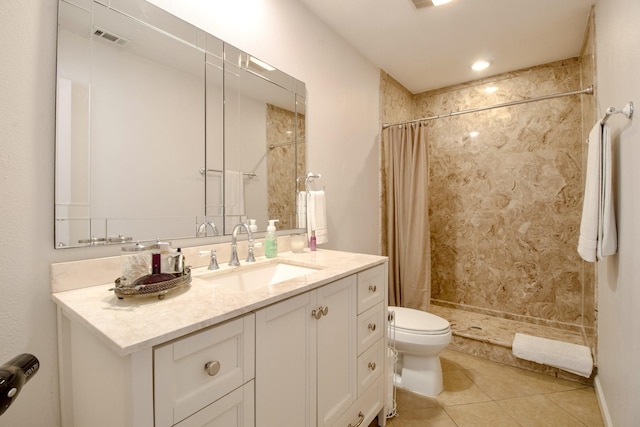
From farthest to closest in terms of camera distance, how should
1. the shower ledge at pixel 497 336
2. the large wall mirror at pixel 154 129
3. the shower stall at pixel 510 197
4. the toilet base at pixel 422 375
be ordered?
the shower stall at pixel 510 197 → the shower ledge at pixel 497 336 → the toilet base at pixel 422 375 → the large wall mirror at pixel 154 129

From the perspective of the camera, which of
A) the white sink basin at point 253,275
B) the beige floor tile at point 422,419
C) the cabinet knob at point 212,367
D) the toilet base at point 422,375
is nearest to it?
the cabinet knob at point 212,367

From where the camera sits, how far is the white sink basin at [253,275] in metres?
1.23

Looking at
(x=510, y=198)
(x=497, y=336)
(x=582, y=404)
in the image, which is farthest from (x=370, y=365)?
(x=510, y=198)

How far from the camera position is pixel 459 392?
1876 mm

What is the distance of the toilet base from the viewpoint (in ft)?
6.06

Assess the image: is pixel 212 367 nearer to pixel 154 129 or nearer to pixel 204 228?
pixel 204 228

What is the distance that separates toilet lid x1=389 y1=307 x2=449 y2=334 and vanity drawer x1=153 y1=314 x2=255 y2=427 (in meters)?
1.26

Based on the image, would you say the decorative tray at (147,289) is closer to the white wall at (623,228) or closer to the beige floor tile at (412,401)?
the beige floor tile at (412,401)

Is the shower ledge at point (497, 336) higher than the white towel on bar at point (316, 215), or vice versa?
the white towel on bar at point (316, 215)

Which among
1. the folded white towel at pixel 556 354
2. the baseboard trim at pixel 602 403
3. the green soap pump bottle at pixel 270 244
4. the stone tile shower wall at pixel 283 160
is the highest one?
the stone tile shower wall at pixel 283 160

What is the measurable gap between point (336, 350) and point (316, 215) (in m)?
0.85

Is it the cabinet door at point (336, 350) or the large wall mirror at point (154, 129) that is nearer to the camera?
the large wall mirror at point (154, 129)

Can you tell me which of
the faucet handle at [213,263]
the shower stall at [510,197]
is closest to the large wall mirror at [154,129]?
the faucet handle at [213,263]

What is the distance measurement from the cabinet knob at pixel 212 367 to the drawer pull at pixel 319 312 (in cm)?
40
